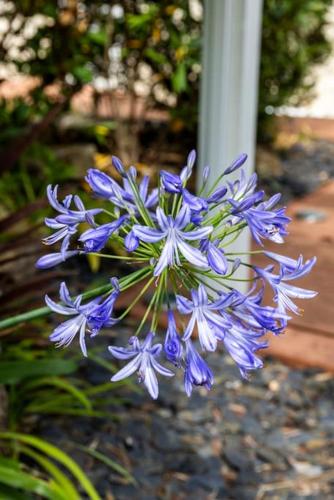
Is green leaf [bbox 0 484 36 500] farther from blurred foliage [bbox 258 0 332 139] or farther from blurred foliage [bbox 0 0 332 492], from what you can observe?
blurred foliage [bbox 258 0 332 139]

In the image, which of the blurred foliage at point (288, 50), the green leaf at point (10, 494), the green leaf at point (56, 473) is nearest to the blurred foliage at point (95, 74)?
the blurred foliage at point (288, 50)

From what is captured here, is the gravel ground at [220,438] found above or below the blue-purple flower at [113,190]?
below

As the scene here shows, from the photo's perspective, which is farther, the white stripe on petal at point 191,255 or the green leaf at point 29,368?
the green leaf at point 29,368

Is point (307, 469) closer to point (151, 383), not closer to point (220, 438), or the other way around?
point (220, 438)

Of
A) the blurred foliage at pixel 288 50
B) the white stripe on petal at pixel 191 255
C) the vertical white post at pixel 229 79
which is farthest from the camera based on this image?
the blurred foliage at pixel 288 50

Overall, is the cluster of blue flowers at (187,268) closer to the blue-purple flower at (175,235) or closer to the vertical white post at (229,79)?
the blue-purple flower at (175,235)

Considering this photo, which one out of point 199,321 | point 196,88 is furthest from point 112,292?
point 196,88

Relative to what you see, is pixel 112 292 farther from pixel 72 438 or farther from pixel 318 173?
pixel 318 173
